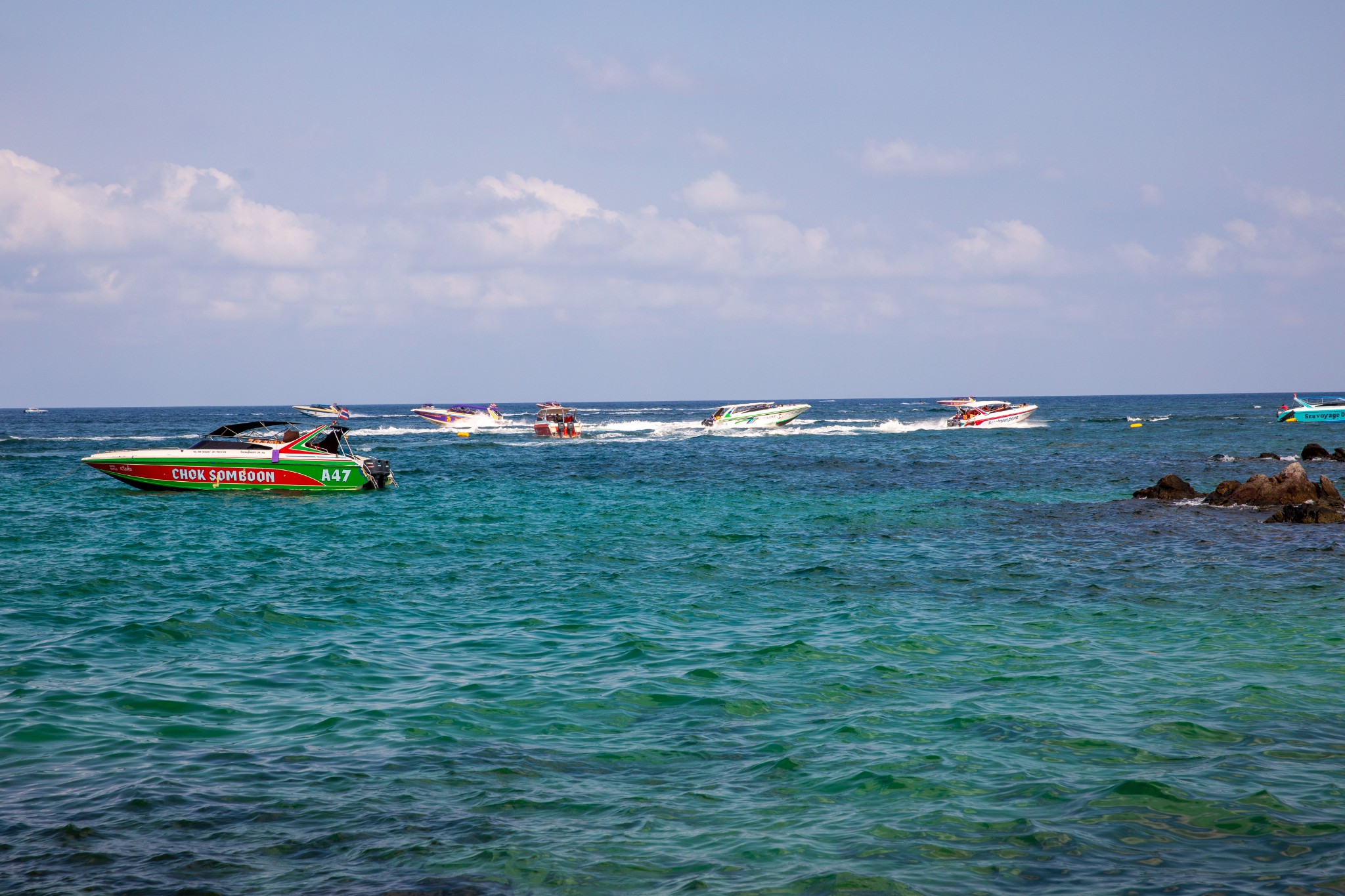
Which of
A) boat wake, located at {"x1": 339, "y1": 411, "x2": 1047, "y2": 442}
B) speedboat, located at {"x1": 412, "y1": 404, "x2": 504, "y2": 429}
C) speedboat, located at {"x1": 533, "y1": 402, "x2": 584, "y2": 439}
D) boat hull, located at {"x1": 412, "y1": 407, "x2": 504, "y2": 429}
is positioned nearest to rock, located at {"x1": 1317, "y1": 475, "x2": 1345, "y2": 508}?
boat wake, located at {"x1": 339, "y1": 411, "x2": 1047, "y2": 442}

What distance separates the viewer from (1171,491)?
1139 inches

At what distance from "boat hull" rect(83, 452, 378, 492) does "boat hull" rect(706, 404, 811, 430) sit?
5106 cm

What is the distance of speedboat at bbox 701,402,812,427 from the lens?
81625 millimetres

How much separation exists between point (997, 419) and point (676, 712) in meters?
75.5

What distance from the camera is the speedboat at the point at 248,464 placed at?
31.5 m

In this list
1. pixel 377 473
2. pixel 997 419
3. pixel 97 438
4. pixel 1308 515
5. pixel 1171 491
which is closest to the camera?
pixel 1308 515

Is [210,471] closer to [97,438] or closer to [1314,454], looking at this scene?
[1314,454]

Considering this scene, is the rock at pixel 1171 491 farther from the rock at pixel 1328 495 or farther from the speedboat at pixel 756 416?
the speedboat at pixel 756 416

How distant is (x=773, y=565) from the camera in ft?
62.5

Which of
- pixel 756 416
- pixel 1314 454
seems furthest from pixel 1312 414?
pixel 756 416

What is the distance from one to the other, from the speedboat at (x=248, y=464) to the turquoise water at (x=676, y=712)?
877 cm

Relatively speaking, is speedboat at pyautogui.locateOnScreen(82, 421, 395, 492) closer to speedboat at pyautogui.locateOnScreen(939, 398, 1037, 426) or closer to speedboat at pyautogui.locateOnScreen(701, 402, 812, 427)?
speedboat at pyautogui.locateOnScreen(701, 402, 812, 427)

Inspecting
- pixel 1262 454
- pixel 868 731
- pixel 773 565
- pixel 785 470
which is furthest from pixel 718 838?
pixel 1262 454

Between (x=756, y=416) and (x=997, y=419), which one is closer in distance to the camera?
(x=997, y=419)
